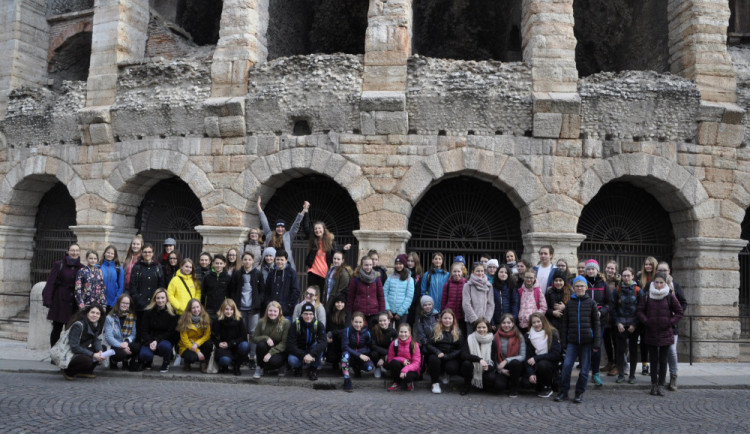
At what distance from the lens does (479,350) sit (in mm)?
6777

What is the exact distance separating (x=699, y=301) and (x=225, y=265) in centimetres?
761

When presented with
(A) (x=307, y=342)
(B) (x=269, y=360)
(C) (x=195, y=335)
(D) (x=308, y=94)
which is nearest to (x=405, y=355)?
(A) (x=307, y=342)

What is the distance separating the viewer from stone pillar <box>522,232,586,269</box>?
933cm

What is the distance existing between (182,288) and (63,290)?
1.76 meters

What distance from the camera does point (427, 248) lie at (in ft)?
34.0

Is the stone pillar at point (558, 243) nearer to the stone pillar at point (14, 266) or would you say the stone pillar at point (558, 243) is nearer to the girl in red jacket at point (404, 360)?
the girl in red jacket at point (404, 360)

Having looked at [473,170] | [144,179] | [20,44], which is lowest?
[144,179]

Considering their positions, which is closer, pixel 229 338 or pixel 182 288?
pixel 229 338

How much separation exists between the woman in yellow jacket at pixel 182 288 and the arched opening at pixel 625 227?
668 centimetres

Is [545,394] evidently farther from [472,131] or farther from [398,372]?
[472,131]

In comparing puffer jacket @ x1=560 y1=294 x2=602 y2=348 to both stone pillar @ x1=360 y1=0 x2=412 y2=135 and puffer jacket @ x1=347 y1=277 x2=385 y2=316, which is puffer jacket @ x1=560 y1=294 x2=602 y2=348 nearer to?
puffer jacket @ x1=347 y1=277 x2=385 y2=316

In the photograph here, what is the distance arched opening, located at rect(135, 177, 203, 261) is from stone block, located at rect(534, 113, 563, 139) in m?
6.35

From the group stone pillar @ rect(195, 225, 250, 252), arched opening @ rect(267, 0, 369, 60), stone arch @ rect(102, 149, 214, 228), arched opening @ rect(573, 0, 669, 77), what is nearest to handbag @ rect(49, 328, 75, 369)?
stone pillar @ rect(195, 225, 250, 252)

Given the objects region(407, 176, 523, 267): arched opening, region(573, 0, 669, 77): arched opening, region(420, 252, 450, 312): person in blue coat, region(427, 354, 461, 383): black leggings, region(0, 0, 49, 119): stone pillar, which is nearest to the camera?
region(427, 354, 461, 383): black leggings
